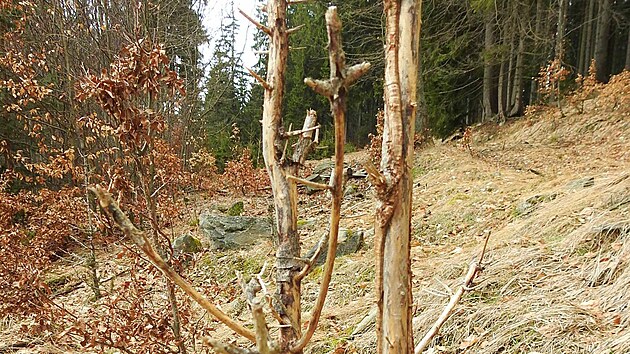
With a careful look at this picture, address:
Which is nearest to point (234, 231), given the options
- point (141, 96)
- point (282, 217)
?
point (141, 96)

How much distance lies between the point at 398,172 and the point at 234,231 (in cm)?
594

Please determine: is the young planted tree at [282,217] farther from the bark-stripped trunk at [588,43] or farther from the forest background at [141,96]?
the bark-stripped trunk at [588,43]

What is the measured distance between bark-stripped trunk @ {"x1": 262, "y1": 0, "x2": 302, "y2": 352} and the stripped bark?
26 cm

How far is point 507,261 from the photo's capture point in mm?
2967

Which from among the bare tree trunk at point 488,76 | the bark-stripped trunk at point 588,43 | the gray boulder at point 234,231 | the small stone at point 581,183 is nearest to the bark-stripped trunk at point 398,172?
the small stone at point 581,183

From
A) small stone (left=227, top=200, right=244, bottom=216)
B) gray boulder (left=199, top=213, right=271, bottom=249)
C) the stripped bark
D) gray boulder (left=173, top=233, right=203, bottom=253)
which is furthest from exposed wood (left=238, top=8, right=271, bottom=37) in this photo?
small stone (left=227, top=200, right=244, bottom=216)

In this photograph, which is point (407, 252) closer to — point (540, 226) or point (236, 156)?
point (540, 226)

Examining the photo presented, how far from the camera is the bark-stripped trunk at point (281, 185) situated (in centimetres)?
113

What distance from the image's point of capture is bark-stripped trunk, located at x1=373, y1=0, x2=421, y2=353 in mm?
1000

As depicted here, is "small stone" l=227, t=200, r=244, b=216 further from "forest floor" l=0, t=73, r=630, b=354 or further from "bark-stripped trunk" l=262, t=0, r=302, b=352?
"bark-stripped trunk" l=262, t=0, r=302, b=352

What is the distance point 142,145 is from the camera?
7.72 feet

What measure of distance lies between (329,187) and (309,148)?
0.52 metres

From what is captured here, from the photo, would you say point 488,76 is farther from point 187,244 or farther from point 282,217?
point 282,217

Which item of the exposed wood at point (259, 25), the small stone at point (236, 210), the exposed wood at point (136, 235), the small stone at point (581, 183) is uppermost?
the exposed wood at point (259, 25)
